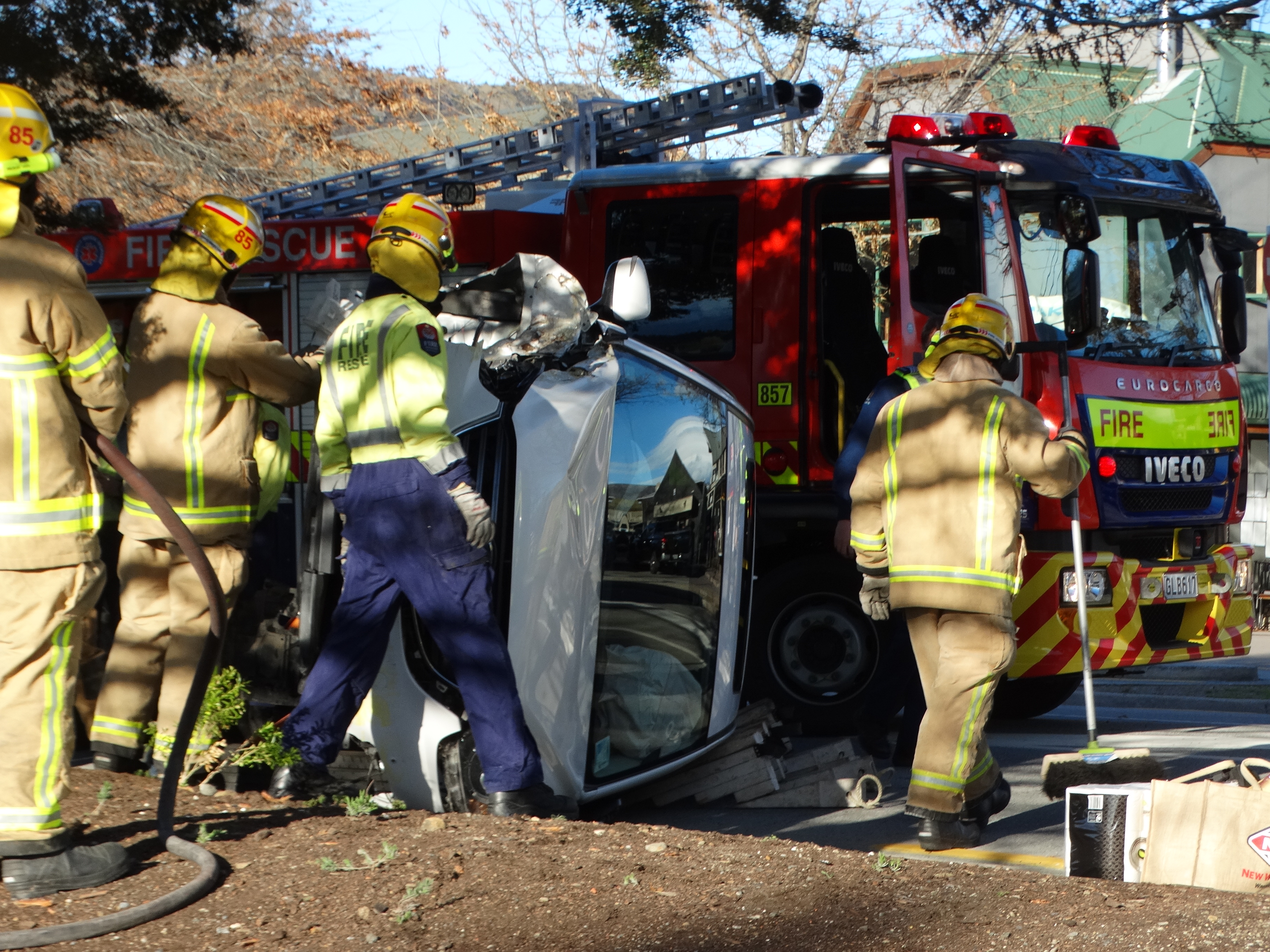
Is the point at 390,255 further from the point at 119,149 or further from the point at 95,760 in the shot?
the point at 119,149

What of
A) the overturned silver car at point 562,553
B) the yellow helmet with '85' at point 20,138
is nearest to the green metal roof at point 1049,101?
the overturned silver car at point 562,553

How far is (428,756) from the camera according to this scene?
4.50 m

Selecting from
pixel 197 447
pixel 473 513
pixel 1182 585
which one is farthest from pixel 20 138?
pixel 1182 585

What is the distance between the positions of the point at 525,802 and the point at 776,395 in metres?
→ 3.39

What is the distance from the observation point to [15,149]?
134 inches

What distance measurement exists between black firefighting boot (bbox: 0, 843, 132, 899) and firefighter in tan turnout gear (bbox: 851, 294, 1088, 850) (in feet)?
8.85

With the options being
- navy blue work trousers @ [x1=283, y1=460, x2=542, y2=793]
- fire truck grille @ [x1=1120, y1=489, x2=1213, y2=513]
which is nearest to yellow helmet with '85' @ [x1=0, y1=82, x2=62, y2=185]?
navy blue work trousers @ [x1=283, y1=460, x2=542, y2=793]

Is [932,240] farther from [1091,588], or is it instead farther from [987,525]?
[987,525]

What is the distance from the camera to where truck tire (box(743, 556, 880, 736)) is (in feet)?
23.2

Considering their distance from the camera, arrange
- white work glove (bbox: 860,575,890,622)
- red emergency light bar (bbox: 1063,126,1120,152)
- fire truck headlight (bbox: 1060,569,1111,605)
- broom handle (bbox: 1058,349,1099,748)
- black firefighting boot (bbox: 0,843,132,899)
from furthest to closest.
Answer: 1. red emergency light bar (bbox: 1063,126,1120,152)
2. fire truck headlight (bbox: 1060,569,1111,605)
3. broom handle (bbox: 1058,349,1099,748)
4. white work glove (bbox: 860,575,890,622)
5. black firefighting boot (bbox: 0,843,132,899)

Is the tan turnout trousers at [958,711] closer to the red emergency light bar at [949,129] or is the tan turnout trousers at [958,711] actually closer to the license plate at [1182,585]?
the license plate at [1182,585]

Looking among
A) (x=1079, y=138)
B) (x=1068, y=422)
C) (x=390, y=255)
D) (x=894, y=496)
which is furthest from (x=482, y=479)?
(x=1079, y=138)

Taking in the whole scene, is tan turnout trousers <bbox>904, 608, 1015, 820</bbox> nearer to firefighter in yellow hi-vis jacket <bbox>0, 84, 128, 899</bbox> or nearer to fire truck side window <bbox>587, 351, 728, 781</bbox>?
fire truck side window <bbox>587, 351, 728, 781</bbox>

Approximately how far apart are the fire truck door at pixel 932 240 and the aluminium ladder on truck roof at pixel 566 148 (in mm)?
1887
